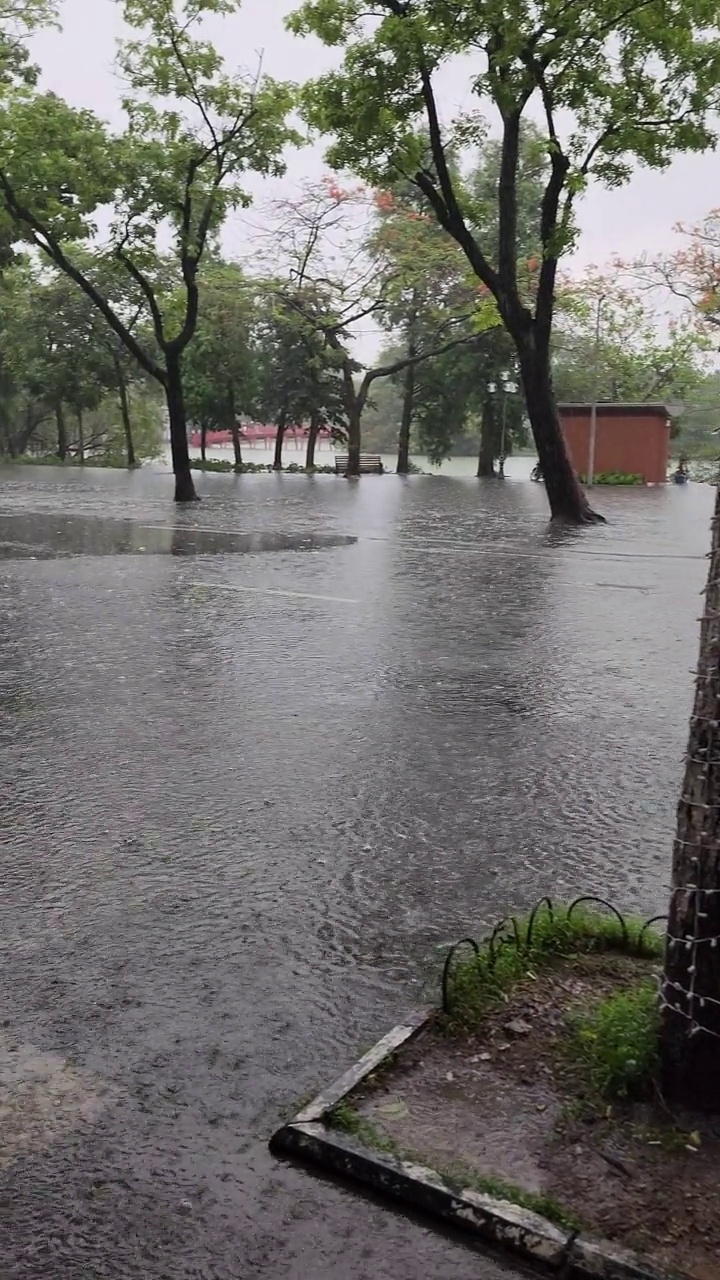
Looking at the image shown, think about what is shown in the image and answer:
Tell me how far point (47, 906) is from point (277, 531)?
44.4 ft

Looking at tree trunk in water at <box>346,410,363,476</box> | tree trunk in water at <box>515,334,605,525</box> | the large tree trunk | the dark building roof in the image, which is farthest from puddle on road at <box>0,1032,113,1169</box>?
tree trunk in water at <box>346,410,363,476</box>

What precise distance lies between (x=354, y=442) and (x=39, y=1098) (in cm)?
3751

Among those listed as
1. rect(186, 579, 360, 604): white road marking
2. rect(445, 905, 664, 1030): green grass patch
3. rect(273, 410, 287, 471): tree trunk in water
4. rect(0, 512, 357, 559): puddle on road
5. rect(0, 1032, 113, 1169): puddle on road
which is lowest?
rect(0, 1032, 113, 1169): puddle on road

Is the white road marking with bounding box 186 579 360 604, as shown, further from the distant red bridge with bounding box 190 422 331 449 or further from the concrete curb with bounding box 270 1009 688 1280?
the distant red bridge with bounding box 190 422 331 449

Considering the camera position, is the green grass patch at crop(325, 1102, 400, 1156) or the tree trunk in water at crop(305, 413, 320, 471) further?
the tree trunk in water at crop(305, 413, 320, 471)

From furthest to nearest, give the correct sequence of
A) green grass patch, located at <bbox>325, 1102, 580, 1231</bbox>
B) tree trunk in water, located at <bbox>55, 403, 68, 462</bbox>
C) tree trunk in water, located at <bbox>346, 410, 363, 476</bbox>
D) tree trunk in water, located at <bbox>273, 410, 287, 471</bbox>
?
tree trunk in water, located at <bbox>55, 403, 68, 462</bbox>, tree trunk in water, located at <bbox>273, 410, 287, 471</bbox>, tree trunk in water, located at <bbox>346, 410, 363, 476</bbox>, green grass patch, located at <bbox>325, 1102, 580, 1231</bbox>

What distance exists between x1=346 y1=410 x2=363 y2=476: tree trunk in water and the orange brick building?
670 centimetres

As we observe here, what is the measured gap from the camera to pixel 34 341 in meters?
46.3

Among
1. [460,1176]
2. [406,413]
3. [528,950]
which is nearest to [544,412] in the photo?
[528,950]

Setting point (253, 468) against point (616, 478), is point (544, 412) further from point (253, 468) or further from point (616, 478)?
point (253, 468)

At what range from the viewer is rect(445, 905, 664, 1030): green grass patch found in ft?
9.38

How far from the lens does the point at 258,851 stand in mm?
4098

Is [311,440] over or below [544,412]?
below

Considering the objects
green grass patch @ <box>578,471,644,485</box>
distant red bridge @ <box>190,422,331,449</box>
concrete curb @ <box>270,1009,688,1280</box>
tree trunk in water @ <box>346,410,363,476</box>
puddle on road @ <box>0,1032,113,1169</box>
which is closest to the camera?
concrete curb @ <box>270,1009,688,1280</box>
